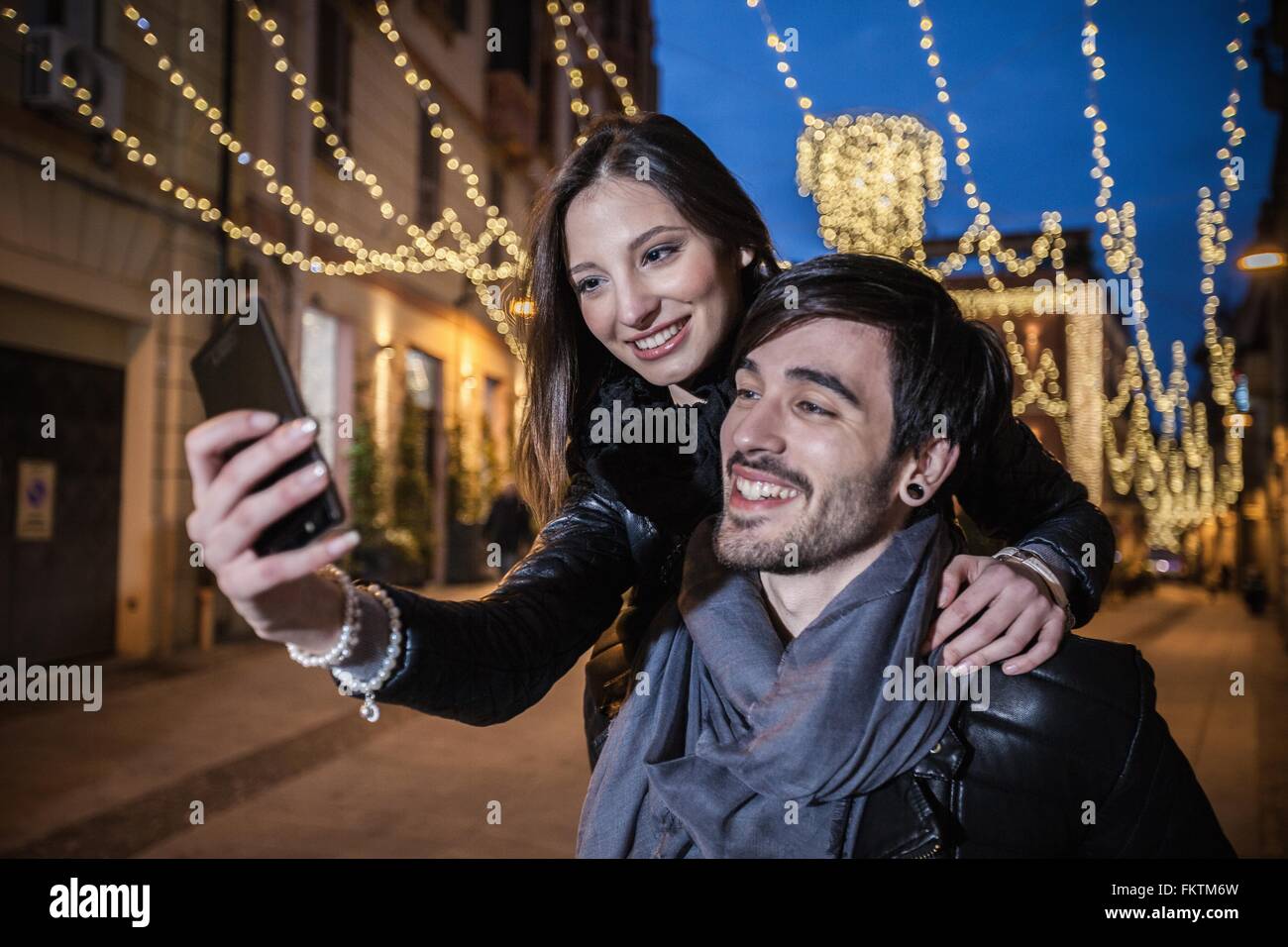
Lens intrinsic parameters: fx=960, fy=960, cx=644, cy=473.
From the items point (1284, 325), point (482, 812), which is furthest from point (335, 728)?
point (1284, 325)

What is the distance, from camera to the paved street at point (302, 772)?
424 centimetres

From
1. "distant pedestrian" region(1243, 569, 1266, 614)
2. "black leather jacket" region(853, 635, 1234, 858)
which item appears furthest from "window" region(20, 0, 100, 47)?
"distant pedestrian" region(1243, 569, 1266, 614)

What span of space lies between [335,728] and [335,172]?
6906 millimetres

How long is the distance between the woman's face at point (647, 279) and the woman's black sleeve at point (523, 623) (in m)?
0.29

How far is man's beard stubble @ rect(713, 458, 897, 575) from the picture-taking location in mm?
1501

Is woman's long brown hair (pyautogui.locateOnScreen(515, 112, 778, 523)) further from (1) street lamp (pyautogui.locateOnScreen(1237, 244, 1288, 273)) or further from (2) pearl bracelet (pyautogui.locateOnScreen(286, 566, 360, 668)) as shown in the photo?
(1) street lamp (pyautogui.locateOnScreen(1237, 244, 1288, 273))

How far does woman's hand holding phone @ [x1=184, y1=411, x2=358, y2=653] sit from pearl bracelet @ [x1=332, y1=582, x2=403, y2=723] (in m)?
0.24

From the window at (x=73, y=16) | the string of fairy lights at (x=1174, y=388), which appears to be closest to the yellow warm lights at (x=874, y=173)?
the string of fairy lights at (x=1174, y=388)

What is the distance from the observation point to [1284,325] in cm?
1429

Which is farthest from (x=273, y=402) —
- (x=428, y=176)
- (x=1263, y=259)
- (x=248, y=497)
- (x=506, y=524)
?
(x=428, y=176)

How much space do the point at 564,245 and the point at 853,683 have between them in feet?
3.41

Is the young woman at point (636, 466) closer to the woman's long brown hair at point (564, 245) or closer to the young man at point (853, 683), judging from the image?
the woman's long brown hair at point (564, 245)

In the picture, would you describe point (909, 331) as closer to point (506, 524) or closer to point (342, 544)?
point (342, 544)
